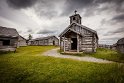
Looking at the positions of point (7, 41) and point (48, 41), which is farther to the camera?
point (48, 41)

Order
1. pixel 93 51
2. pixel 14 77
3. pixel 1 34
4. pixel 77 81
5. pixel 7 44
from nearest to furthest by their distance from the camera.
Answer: pixel 77 81 → pixel 14 77 → pixel 93 51 → pixel 1 34 → pixel 7 44

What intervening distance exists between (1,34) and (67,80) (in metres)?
21.4

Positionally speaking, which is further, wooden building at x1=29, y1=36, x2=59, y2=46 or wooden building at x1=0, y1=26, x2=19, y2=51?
wooden building at x1=29, y1=36, x2=59, y2=46

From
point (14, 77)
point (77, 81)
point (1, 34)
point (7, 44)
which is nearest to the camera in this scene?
point (77, 81)

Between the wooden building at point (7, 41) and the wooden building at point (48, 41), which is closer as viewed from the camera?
the wooden building at point (7, 41)

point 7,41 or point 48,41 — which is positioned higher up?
point 48,41

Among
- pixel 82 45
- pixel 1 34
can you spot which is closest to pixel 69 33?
pixel 82 45

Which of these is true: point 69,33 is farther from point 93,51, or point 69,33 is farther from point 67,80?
point 67,80

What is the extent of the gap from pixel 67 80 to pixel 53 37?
46453mm

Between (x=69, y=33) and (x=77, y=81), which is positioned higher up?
(x=69, y=33)

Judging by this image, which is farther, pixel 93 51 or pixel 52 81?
pixel 93 51

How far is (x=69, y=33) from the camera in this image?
20.3 metres

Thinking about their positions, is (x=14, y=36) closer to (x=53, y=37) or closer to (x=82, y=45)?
(x=82, y=45)

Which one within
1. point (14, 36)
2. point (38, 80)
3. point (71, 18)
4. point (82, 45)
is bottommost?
point (38, 80)
